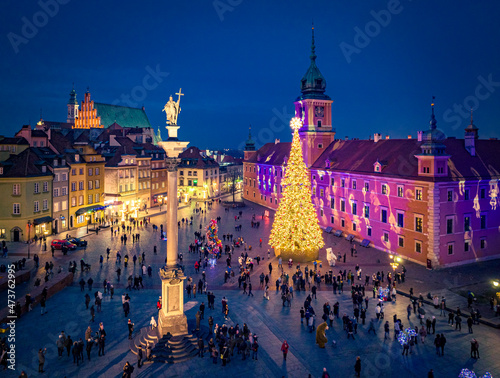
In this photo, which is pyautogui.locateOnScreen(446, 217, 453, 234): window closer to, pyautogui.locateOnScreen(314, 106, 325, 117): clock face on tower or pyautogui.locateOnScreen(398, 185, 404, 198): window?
pyautogui.locateOnScreen(398, 185, 404, 198): window

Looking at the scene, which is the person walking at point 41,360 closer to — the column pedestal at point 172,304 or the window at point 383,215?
the column pedestal at point 172,304

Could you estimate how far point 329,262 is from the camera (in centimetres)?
3616

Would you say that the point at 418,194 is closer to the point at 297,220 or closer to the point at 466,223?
the point at 466,223

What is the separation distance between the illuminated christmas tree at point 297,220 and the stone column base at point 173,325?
18572 mm

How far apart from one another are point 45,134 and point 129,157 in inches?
566

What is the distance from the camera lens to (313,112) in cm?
5862

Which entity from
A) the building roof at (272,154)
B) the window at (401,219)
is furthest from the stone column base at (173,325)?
the building roof at (272,154)

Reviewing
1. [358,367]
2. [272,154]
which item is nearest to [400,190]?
[358,367]

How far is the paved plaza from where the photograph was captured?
60.1ft

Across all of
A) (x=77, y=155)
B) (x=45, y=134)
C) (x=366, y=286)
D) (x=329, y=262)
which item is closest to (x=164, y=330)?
(x=366, y=286)

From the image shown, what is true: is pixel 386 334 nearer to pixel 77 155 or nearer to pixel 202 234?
pixel 202 234

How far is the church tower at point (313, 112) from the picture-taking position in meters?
58.6

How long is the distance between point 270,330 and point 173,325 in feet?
20.1

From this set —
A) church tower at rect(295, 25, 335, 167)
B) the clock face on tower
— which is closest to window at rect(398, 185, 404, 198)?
church tower at rect(295, 25, 335, 167)
